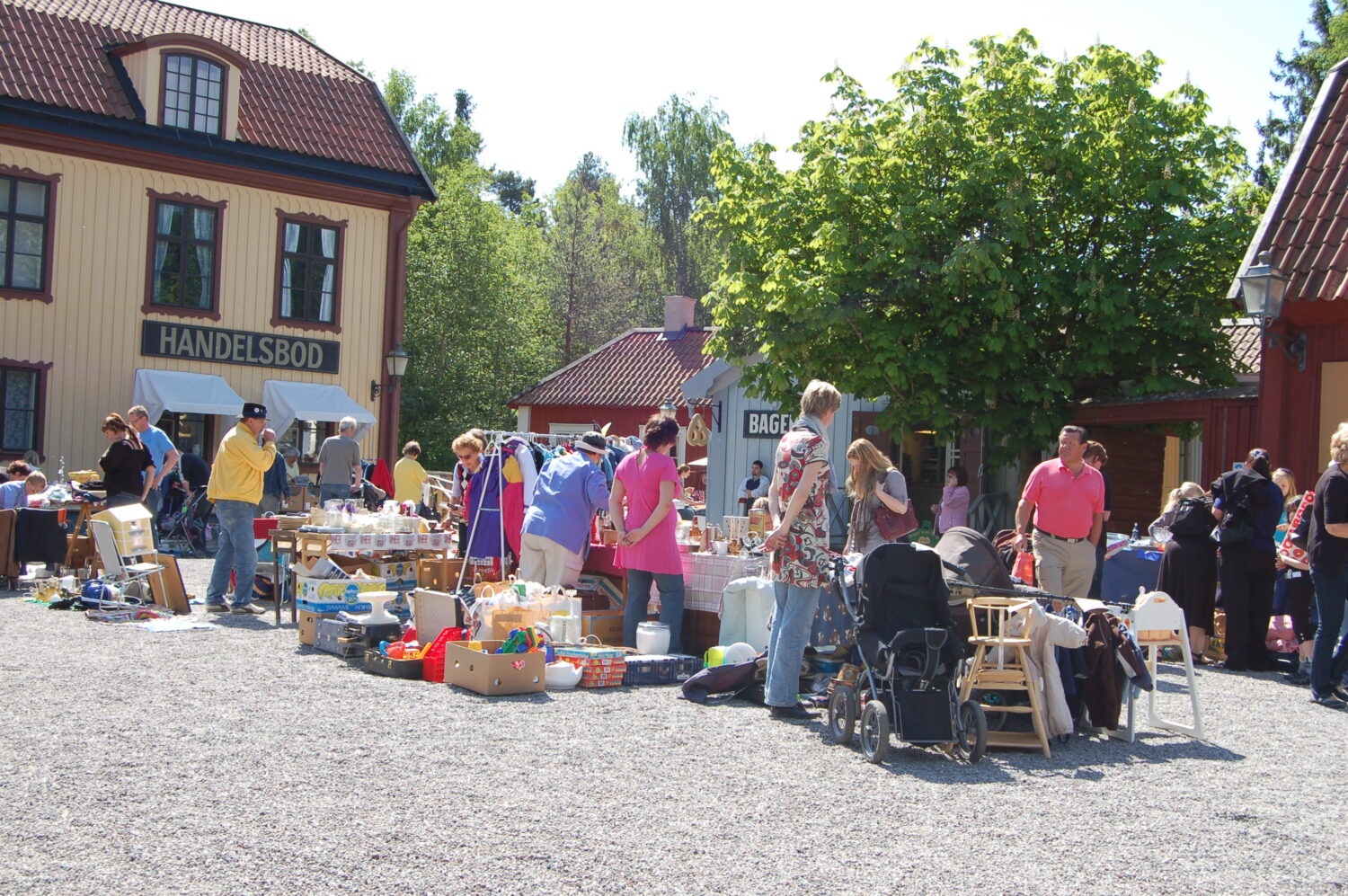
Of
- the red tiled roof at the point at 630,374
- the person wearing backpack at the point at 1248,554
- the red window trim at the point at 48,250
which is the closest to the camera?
the person wearing backpack at the point at 1248,554

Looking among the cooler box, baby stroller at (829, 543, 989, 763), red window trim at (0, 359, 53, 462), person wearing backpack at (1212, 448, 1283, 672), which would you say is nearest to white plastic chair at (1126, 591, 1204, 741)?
baby stroller at (829, 543, 989, 763)

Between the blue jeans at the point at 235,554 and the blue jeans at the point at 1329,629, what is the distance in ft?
26.7

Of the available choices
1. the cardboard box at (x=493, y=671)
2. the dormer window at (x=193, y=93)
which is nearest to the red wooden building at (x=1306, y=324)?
the cardboard box at (x=493, y=671)

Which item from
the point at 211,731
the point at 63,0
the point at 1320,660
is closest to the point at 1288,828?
the point at 1320,660

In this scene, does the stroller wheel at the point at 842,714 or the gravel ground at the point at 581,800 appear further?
the stroller wheel at the point at 842,714

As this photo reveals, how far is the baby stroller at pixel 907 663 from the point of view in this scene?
254 inches

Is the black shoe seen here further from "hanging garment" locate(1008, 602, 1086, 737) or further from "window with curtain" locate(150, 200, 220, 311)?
"window with curtain" locate(150, 200, 220, 311)

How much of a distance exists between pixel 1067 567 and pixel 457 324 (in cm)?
3035

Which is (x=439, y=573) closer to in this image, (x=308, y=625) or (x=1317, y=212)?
(x=308, y=625)

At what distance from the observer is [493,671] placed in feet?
25.5

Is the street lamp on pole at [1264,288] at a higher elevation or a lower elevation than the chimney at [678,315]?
lower

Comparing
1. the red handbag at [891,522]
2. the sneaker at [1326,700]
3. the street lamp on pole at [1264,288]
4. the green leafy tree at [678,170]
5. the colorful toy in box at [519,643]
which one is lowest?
the sneaker at [1326,700]

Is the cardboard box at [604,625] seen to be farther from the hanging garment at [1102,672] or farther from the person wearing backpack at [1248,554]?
the person wearing backpack at [1248,554]

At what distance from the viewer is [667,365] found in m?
35.2
